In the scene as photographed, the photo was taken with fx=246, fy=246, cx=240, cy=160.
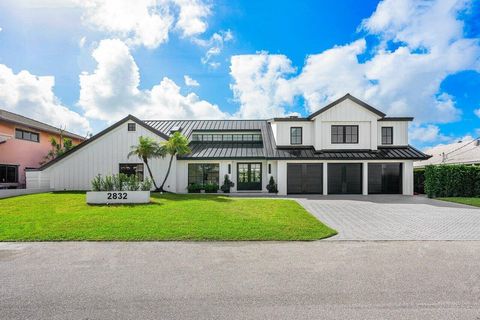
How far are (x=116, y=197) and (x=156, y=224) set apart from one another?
6233 mm

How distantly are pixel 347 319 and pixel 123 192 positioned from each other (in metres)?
13.1

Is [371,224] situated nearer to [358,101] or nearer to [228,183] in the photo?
[228,183]

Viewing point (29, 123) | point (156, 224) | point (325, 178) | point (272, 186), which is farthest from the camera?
point (29, 123)

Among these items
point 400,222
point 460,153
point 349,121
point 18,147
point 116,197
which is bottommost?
point 400,222

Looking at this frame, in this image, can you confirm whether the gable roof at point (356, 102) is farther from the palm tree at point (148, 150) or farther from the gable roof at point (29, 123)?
the gable roof at point (29, 123)

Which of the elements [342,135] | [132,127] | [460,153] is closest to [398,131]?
[342,135]

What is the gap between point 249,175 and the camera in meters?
21.3

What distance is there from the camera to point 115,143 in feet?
67.5

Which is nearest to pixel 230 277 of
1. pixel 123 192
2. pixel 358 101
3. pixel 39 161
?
pixel 123 192

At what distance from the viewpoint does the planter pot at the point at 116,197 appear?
45.4 feet

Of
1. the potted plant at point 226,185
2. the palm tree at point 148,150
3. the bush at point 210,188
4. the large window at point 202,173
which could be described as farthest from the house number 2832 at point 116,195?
the potted plant at point 226,185

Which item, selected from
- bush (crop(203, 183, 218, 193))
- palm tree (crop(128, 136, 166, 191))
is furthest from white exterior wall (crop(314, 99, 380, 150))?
palm tree (crop(128, 136, 166, 191))

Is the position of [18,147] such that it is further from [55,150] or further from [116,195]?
[116,195]

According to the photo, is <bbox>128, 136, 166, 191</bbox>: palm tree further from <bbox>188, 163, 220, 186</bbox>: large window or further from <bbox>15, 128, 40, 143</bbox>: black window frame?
<bbox>15, 128, 40, 143</bbox>: black window frame
